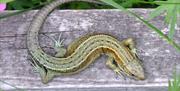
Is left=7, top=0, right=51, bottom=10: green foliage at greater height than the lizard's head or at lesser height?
greater

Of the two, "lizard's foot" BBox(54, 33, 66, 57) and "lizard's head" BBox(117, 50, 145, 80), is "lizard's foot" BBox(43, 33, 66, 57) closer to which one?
"lizard's foot" BBox(54, 33, 66, 57)

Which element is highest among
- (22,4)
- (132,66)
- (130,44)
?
(22,4)

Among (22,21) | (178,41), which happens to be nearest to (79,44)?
(22,21)

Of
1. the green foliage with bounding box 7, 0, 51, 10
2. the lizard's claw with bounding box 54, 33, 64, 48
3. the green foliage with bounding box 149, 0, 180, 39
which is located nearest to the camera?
the green foliage with bounding box 149, 0, 180, 39

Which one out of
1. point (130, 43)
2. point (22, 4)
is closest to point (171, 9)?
point (130, 43)

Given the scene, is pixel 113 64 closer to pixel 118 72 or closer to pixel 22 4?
pixel 118 72

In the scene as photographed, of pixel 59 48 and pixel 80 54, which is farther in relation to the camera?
pixel 80 54

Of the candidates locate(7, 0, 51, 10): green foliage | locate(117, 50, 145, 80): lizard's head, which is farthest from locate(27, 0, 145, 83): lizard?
locate(7, 0, 51, 10): green foliage
